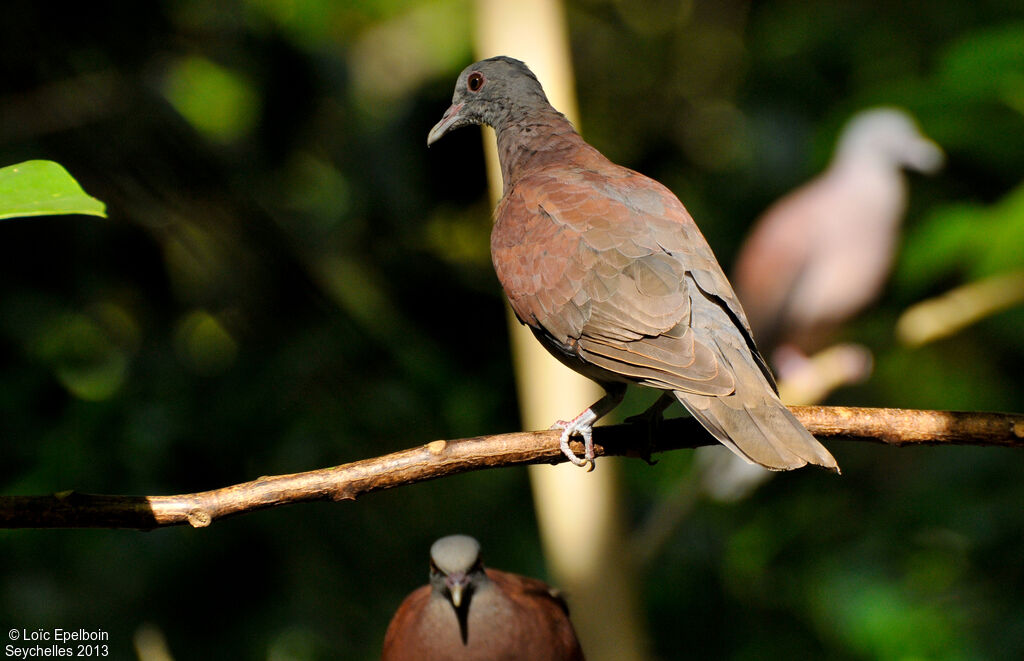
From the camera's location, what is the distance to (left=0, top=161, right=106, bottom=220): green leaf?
4.17 ft

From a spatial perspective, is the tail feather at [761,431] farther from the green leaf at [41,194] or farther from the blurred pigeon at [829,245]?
the blurred pigeon at [829,245]

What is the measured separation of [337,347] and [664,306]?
225 cm

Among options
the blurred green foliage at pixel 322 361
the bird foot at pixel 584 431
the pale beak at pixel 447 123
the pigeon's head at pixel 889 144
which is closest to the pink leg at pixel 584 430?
the bird foot at pixel 584 431

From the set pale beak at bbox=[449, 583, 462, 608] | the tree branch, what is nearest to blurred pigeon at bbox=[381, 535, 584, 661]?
pale beak at bbox=[449, 583, 462, 608]

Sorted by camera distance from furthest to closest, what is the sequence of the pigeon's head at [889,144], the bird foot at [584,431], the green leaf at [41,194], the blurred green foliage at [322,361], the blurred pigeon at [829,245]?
A: 1. the pigeon's head at [889,144]
2. the blurred pigeon at [829,245]
3. the blurred green foliage at [322,361]
4. the bird foot at [584,431]
5. the green leaf at [41,194]

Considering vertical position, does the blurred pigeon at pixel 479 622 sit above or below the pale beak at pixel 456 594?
below

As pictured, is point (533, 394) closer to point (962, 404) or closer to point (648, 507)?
point (648, 507)

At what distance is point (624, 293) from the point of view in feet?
7.77

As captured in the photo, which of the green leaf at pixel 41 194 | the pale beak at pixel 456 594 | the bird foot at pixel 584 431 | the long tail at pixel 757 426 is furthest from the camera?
the pale beak at pixel 456 594

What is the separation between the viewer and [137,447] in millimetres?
3703

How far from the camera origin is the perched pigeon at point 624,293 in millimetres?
Answer: 2182

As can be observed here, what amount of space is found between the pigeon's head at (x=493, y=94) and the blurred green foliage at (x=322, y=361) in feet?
4.90

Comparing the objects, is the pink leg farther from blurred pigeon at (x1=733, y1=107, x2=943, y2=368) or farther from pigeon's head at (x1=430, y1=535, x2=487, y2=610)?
blurred pigeon at (x1=733, y1=107, x2=943, y2=368)

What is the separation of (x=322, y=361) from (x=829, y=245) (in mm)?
2877
